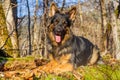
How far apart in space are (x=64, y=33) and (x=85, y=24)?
2244 cm

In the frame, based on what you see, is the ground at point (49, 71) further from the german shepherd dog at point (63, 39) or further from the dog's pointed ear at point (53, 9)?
the dog's pointed ear at point (53, 9)

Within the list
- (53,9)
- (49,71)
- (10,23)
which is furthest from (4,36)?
(49,71)

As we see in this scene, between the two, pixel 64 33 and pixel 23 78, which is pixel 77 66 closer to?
pixel 64 33

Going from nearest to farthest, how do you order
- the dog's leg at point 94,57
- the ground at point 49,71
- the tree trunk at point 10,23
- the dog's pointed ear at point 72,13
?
the ground at point 49,71, the dog's pointed ear at point 72,13, the dog's leg at point 94,57, the tree trunk at point 10,23

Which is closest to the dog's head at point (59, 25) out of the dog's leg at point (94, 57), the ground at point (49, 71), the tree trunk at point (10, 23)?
the ground at point (49, 71)

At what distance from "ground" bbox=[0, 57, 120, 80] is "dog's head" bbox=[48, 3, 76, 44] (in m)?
0.60

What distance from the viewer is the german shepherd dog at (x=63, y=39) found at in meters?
7.26

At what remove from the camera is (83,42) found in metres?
8.33

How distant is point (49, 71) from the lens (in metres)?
6.86

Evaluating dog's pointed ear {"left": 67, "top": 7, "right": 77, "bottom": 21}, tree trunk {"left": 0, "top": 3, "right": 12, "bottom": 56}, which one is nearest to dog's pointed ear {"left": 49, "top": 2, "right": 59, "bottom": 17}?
dog's pointed ear {"left": 67, "top": 7, "right": 77, "bottom": 21}

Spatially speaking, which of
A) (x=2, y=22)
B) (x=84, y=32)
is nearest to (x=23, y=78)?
(x=2, y=22)

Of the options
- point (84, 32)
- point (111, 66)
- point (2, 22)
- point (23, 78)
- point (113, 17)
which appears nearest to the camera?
point (23, 78)

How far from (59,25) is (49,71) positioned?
107 centimetres

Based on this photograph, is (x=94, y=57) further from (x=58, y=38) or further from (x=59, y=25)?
(x=59, y=25)
